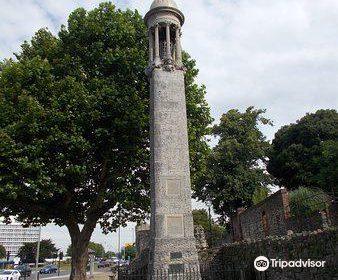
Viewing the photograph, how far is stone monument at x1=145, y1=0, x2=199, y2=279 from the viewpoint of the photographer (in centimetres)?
1309

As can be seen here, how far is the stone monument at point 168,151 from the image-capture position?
13.1 m

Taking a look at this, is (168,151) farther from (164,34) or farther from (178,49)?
(164,34)

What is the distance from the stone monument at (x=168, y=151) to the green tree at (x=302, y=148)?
59.0 ft

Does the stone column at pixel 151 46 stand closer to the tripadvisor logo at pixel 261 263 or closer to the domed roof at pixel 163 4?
the domed roof at pixel 163 4

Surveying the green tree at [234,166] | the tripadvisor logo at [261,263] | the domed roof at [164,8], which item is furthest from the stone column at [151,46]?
the green tree at [234,166]

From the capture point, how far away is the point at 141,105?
55.3 feet

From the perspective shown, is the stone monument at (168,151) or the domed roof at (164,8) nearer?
the stone monument at (168,151)

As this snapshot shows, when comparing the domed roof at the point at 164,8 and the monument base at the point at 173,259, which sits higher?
the domed roof at the point at 164,8

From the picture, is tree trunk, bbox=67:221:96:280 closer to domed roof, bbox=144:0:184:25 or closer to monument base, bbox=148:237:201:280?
monument base, bbox=148:237:201:280

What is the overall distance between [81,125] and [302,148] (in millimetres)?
23659

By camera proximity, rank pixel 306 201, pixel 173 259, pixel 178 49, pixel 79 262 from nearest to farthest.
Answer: pixel 173 259 < pixel 79 262 < pixel 178 49 < pixel 306 201

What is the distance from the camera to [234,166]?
3419 cm

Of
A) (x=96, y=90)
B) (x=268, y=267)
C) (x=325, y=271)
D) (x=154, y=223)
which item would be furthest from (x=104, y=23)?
(x=325, y=271)

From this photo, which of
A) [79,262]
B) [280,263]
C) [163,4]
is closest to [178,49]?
[163,4]
